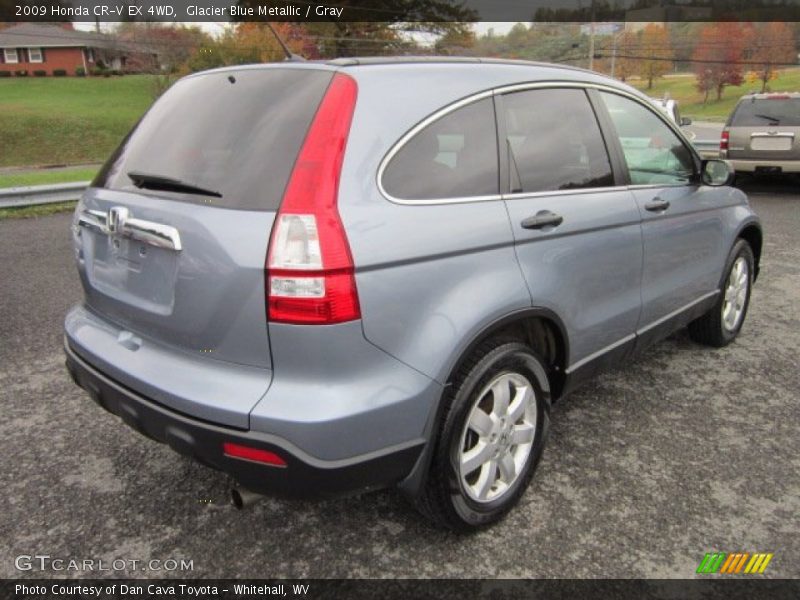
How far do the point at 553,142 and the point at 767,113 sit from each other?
32.2ft

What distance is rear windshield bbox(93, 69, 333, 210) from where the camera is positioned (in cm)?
196

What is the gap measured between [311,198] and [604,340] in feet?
5.53

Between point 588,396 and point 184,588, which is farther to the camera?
point 588,396

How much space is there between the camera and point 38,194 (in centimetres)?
945

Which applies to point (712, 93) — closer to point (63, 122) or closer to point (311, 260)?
point (63, 122)

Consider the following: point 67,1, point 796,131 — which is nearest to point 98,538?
point 796,131

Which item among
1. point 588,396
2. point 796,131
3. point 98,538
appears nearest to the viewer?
point 98,538

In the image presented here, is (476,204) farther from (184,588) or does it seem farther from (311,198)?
(184,588)

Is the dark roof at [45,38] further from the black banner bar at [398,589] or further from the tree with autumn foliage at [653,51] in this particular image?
the black banner bar at [398,589]

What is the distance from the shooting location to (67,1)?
199 feet

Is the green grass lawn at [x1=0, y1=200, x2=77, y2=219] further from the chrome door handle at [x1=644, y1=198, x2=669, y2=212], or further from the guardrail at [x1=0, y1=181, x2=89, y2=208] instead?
the chrome door handle at [x1=644, y1=198, x2=669, y2=212]

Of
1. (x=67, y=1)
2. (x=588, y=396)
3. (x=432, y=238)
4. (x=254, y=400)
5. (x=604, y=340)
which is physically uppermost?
(x=67, y=1)

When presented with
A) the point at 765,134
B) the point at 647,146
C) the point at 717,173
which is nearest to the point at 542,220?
the point at 647,146
